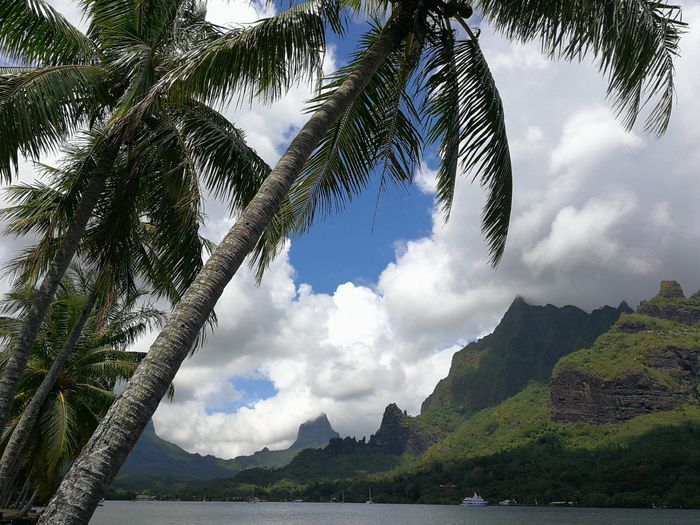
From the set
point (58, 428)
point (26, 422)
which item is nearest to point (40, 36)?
point (26, 422)

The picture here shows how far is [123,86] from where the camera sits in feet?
29.0

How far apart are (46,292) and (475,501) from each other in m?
135

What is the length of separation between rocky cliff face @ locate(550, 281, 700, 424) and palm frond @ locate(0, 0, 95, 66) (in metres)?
174

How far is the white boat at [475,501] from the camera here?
5059 inches

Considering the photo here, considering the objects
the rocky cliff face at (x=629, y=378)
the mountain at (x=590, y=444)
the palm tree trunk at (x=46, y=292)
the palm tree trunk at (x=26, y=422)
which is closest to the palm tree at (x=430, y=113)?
the palm tree trunk at (x=46, y=292)

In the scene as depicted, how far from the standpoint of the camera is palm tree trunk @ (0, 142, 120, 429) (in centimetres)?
780

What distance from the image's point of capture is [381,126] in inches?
349

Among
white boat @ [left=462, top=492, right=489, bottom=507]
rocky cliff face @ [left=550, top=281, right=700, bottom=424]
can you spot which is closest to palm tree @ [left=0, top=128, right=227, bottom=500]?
white boat @ [left=462, top=492, right=489, bottom=507]

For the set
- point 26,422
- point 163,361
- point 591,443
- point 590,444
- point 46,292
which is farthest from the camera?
point 591,443

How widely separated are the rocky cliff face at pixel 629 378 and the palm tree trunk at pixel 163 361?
6902 inches

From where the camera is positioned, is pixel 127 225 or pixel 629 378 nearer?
pixel 127 225

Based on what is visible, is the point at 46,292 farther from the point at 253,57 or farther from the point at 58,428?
the point at 58,428

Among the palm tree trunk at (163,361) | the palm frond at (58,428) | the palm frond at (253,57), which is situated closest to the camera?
the palm tree trunk at (163,361)

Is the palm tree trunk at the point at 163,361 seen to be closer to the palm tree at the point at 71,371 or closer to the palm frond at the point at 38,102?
the palm frond at the point at 38,102
